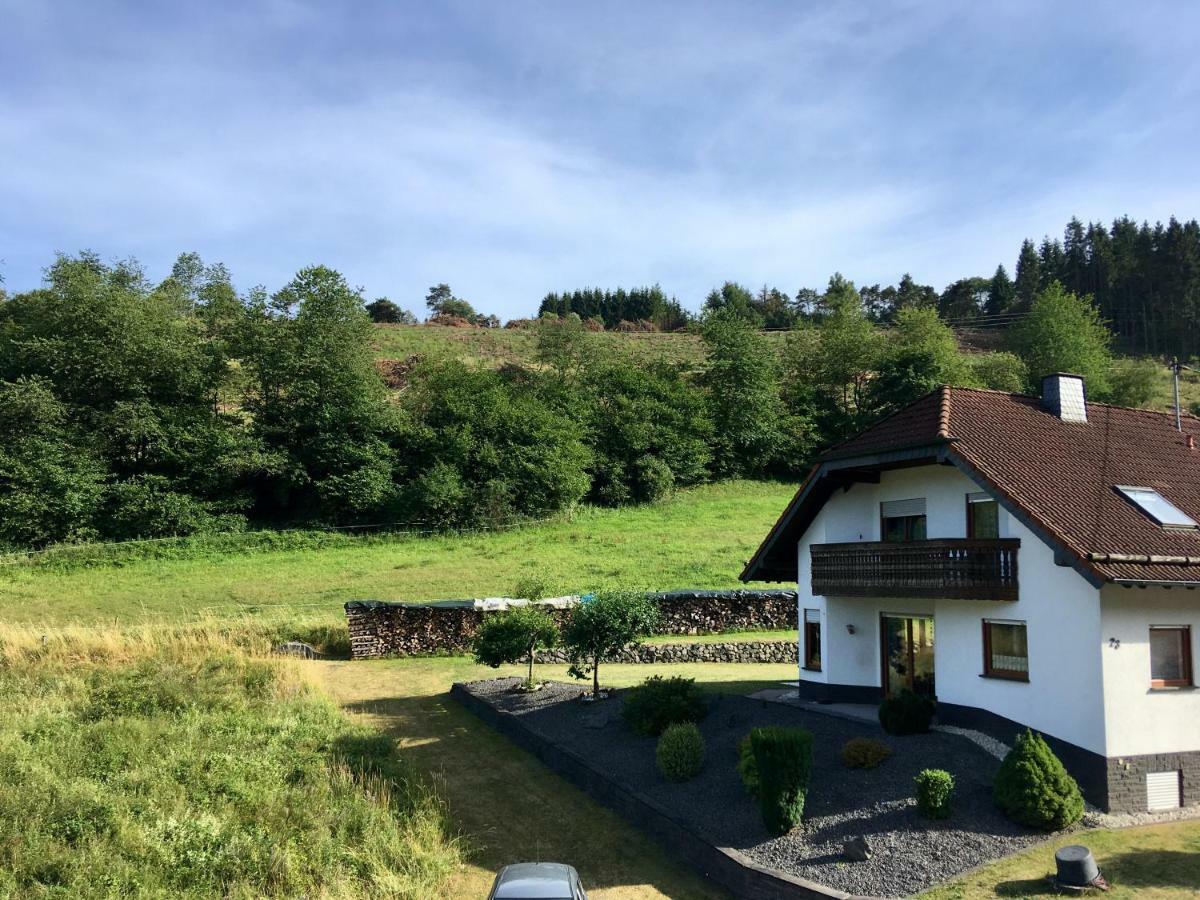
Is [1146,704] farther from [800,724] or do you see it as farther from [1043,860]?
[800,724]

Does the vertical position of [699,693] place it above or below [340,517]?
below

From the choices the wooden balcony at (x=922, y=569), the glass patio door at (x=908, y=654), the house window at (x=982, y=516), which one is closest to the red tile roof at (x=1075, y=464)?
the house window at (x=982, y=516)

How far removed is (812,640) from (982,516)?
20.9 ft

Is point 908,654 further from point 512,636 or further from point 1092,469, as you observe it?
point 512,636

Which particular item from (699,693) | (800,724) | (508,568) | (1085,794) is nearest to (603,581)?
(508,568)

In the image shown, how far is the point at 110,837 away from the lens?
13570 mm

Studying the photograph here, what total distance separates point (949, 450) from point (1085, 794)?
677 centimetres

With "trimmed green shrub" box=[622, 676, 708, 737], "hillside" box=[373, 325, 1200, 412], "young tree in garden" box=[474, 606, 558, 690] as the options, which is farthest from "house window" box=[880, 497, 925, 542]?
"hillside" box=[373, 325, 1200, 412]

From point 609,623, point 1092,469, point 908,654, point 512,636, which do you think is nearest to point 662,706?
point 609,623

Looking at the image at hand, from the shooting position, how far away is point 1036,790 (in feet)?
43.5

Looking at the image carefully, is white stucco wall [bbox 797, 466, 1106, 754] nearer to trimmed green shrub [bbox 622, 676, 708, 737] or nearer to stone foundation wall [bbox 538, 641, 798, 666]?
trimmed green shrub [bbox 622, 676, 708, 737]

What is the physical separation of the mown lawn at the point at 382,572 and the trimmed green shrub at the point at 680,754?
58.8 ft

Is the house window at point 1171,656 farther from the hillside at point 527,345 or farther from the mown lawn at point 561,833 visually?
the hillside at point 527,345

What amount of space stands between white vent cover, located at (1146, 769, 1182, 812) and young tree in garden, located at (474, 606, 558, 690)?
50.0ft
